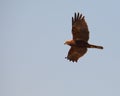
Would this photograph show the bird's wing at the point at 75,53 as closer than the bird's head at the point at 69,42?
No

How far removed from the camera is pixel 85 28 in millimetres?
21297

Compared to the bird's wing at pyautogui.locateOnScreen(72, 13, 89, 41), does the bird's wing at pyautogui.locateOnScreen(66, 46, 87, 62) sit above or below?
below

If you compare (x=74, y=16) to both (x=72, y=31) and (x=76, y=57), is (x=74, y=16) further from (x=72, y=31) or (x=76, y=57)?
(x=76, y=57)

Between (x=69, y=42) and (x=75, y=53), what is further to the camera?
(x=75, y=53)

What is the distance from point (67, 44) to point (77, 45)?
606mm

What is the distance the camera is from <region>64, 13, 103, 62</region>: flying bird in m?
21.5

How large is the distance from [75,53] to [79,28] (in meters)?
1.66

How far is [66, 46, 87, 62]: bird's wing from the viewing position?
2216cm

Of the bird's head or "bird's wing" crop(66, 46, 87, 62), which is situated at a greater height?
the bird's head

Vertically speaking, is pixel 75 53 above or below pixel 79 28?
below

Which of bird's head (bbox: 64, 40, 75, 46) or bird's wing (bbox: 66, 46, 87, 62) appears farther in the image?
bird's wing (bbox: 66, 46, 87, 62)

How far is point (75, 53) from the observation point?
2228 centimetres

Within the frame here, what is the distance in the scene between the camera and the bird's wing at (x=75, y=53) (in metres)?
22.2

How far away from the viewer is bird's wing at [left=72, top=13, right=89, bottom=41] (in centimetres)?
2136
